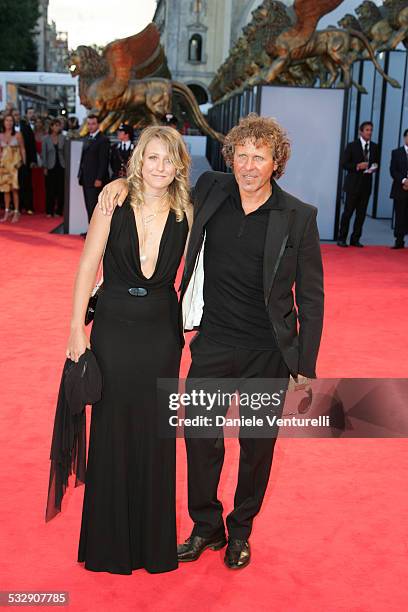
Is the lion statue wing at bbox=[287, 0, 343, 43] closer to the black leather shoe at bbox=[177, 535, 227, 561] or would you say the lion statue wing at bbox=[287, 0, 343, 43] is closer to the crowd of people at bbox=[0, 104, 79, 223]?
the crowd of people at bbox=[0, 104, 79, 223]

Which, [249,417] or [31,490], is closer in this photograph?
[249,417]

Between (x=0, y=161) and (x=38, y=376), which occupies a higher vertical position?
(x=0, y=161)

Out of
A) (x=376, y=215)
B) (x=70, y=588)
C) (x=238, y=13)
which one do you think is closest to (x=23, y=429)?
(x=70, y=588)

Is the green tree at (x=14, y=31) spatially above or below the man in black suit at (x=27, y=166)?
above

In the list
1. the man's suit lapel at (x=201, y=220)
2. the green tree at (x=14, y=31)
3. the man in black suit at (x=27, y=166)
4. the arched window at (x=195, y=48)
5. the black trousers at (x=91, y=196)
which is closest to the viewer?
the man's suit lapel at (x=201, y=220)

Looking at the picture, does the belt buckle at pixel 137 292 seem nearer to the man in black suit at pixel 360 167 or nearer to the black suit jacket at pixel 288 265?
the black suit jacket at pixel 288 265

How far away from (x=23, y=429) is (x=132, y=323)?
6.33ft

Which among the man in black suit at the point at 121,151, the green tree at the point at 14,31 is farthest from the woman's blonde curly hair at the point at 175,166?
the green tree at the point at 14,31

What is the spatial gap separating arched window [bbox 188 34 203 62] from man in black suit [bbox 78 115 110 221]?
55.0 metres

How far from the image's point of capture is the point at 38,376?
18.5 feet

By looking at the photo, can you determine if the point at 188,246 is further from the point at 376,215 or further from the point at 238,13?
the point at 238,13

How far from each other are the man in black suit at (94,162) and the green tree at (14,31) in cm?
3280

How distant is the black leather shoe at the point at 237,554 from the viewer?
3238 mm

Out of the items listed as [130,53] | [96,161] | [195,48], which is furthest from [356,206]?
[195,48]
